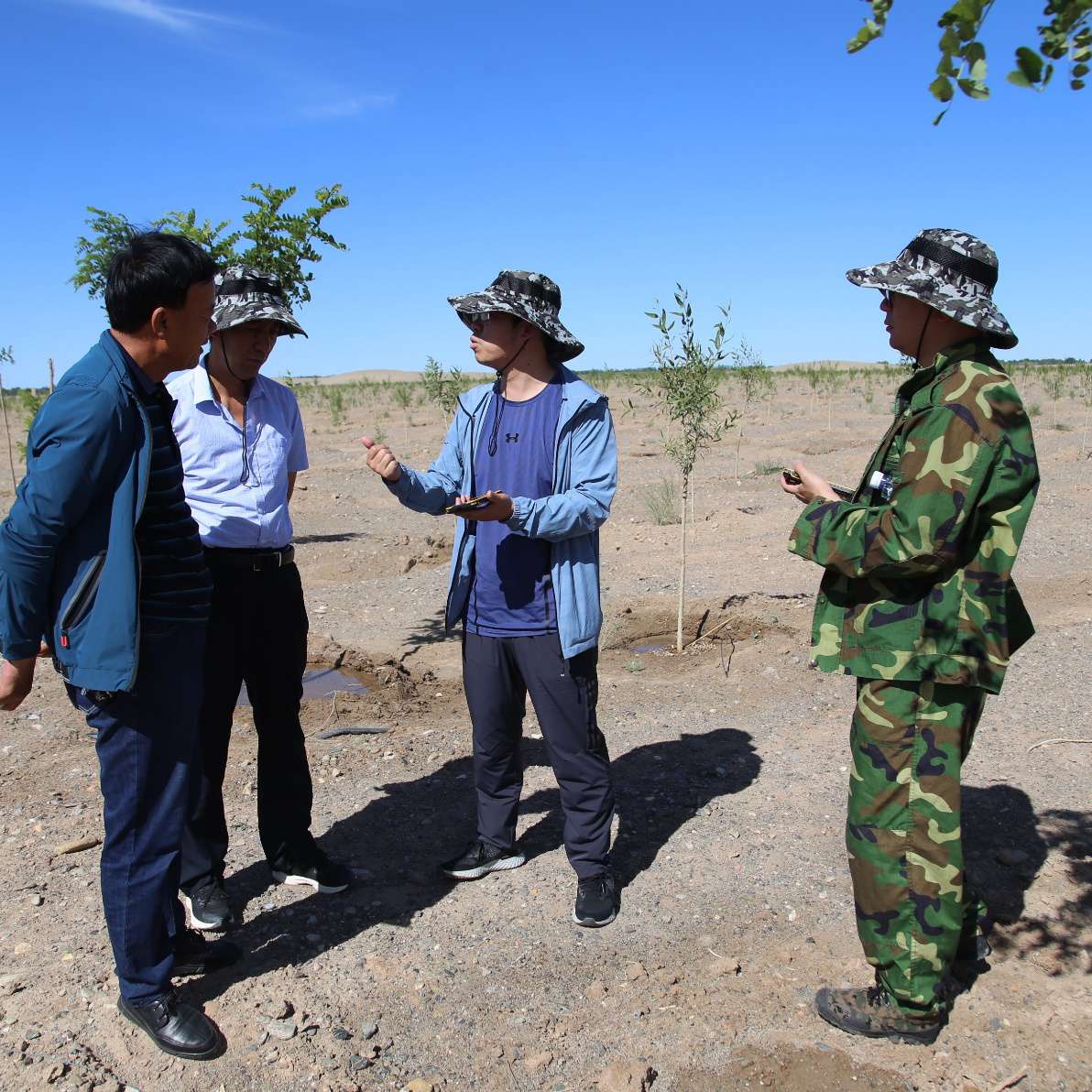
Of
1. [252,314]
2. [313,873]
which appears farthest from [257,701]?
[252,314]

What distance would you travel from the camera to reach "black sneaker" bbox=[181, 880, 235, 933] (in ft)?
10.6

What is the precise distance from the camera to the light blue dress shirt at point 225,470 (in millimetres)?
3164

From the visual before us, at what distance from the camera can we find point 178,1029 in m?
2.58

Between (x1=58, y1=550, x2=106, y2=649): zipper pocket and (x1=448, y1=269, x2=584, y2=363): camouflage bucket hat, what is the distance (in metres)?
1.44

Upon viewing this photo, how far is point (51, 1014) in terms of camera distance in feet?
9.02

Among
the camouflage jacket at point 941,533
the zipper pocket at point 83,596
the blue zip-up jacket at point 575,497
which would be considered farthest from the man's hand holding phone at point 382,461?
the camouflage jacket at point 941,533

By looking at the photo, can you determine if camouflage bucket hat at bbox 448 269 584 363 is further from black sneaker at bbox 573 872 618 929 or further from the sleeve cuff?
black sneaker at bbox 573 872 618 929

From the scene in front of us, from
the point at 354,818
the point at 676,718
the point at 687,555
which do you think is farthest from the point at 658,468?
the point at 354,818

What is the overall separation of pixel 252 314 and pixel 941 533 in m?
2.16

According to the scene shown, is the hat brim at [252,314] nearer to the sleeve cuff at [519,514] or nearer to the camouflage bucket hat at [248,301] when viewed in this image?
the camouflage bucket hat at [248,301]

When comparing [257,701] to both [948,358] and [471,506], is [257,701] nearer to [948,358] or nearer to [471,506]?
[471,506]

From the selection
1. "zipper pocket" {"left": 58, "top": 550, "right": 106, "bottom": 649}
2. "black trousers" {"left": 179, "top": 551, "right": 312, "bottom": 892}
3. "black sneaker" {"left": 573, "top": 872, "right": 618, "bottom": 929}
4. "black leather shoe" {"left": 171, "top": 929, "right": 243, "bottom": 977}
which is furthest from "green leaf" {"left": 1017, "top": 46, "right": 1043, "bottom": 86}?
"black leather shoe" {"left": 171, "top": 929, "right": 243, "bottom": 977}

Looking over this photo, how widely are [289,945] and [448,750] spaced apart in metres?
1.81

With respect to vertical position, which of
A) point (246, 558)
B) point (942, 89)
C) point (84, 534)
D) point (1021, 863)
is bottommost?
point (1021, 863)
